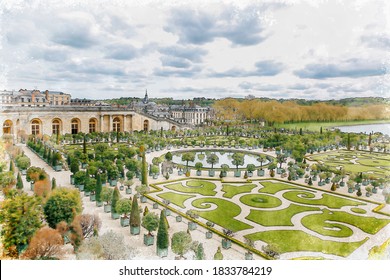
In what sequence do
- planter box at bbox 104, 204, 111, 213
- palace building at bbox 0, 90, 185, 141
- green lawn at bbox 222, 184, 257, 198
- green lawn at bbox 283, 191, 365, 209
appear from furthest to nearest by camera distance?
green lawn at bbox 222, 184, 257, 198
palace building at bbox 0, 90, 185, 141
green lawn at bbox 283, 191, 365, 209
planter box at bbox 104, 204, 111, 213

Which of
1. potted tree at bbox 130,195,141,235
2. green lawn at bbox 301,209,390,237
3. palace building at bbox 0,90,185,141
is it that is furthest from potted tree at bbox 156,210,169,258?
palace building at bbox 0,90,185,141

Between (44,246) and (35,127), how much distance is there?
11.4 meters

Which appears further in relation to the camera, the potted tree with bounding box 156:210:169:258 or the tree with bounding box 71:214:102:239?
the tree with bounding box 71:214:102:239

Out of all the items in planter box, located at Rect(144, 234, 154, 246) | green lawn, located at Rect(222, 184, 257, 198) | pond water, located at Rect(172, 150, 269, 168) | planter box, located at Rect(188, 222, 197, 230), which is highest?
pond water, located at Rect(172, 150, 269, 168)

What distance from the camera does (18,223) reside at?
982 centimetres

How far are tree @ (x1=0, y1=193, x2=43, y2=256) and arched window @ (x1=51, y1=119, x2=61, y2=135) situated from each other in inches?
431

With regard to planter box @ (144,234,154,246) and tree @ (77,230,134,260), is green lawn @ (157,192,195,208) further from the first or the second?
tree @ (77,230,134,260)

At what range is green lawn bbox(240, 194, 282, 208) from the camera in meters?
13.7

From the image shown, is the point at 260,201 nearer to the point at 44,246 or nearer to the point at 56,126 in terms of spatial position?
the point at 44,246

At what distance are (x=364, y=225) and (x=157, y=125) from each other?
18446 mm

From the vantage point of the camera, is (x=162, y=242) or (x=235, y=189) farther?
(x=235, y=189)

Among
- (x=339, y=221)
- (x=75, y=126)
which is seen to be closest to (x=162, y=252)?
(x=339, y=221)

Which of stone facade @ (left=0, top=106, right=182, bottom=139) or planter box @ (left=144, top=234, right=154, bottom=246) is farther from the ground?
stone facade @ (left=0, top=106, right=182, bottom=139)
